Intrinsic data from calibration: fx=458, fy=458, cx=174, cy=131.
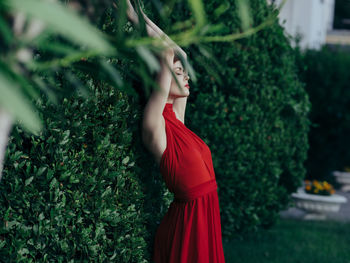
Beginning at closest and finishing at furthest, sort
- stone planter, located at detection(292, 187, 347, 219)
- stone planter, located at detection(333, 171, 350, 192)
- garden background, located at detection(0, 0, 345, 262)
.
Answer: garden background, located at detection(0, 0, 345, 262) < stone planter, located at detection(292, 187, 347, 219) < stone planter, located at detection(333, 171, 350, 192)

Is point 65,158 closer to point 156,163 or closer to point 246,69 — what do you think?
point 156,163

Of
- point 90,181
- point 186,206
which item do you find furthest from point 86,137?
point 186,206

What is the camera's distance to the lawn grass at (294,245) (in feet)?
18.4

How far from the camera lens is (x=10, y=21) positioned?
1.03 meters

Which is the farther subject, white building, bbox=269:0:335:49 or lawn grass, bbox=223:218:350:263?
white building, bbox=269:0:335:49

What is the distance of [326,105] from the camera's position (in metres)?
10.1

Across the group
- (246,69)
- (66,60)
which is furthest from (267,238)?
(66,60)

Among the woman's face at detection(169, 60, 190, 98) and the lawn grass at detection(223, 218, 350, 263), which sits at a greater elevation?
the woman's face at detection(169, 60, 190, 98)

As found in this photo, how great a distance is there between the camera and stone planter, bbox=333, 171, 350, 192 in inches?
424

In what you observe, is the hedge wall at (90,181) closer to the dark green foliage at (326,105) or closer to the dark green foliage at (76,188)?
the dark green foliage at (76,188)

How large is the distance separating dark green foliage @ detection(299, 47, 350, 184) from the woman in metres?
7.58

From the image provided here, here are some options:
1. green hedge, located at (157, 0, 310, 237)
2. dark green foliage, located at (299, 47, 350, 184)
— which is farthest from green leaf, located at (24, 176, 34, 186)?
dark green foliage, located at (299, 47, 350, 184)

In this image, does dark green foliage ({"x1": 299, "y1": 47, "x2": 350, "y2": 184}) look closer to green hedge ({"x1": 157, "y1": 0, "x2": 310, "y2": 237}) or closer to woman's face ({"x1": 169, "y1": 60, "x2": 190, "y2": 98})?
green hedge ({"x1": 157, "y1": 0, "x2": 310, "y2": 237})

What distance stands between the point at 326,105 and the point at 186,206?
798cm
